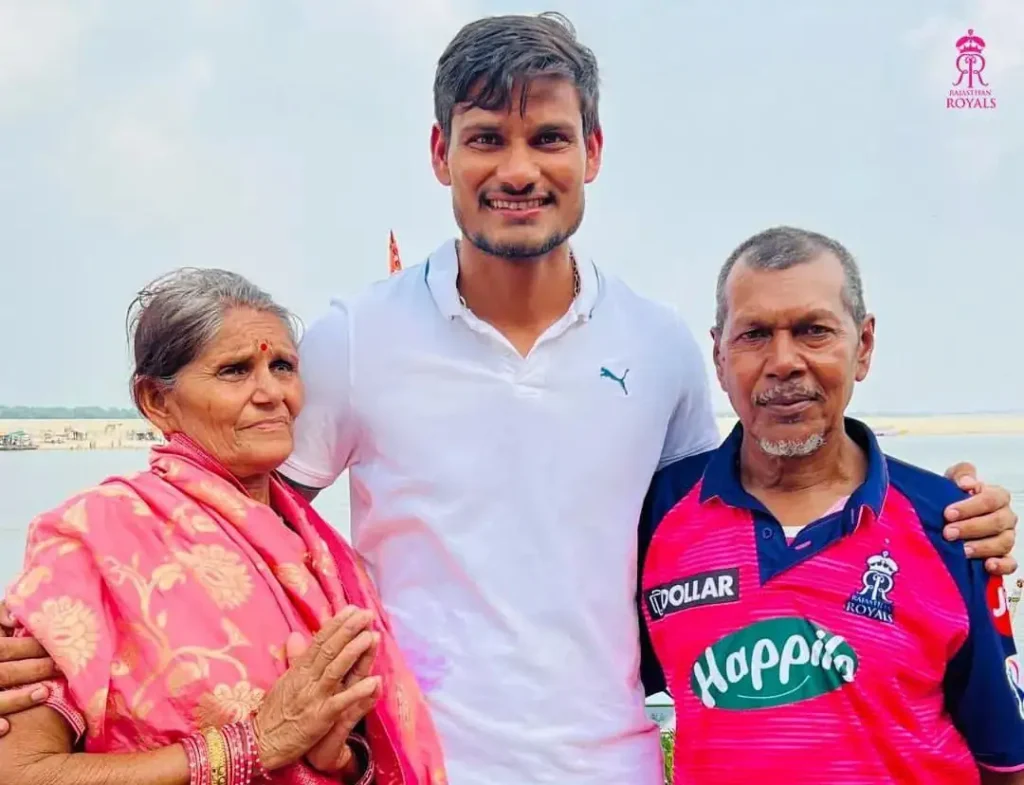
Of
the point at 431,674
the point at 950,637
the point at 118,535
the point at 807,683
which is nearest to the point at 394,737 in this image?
the point at 431,674

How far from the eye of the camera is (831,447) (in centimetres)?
229

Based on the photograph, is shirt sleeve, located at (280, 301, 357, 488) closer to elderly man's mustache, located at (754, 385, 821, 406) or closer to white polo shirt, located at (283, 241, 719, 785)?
white polo shirt, located at (283, 241, 719, 785)

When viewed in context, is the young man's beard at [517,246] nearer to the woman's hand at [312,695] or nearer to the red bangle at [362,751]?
the woman's hand at [312,695]

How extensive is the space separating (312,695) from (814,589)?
1.00m

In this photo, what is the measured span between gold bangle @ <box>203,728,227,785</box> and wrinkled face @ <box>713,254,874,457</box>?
47.9 inches

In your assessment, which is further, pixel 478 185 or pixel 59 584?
pixel 478 185

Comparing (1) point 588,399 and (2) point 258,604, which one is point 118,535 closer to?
(2) point 258,604

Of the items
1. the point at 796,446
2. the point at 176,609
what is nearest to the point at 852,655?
the point at 796,446

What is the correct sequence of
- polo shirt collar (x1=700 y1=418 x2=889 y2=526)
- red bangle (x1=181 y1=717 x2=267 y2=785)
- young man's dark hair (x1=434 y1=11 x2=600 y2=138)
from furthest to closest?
young man's dark hair (x1=434 y1=11 x2=600 y2=138)
polo shirt collar (x1=700 y1=418 x2=889 y2=526)
red bangle (x1=181 y1=717 x2=267 y2=785)

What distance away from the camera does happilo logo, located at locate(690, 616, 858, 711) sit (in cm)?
208

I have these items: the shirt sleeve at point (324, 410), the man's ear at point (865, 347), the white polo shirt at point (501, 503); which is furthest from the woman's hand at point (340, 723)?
the man's ear at point (865, 347)

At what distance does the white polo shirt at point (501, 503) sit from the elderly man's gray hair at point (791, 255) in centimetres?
31

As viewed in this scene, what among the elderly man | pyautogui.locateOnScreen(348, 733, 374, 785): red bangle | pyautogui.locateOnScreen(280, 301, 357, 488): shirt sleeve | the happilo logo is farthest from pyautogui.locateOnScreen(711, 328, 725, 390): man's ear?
pyautogui.locateOnScreen(348, 733, 374, 785): red bangle

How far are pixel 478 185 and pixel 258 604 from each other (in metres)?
1.00
